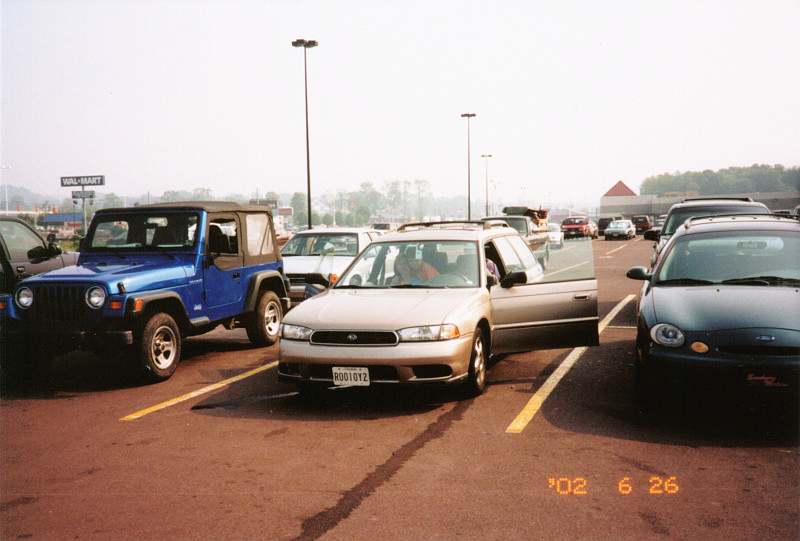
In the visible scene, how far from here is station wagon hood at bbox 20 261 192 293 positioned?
7.26m

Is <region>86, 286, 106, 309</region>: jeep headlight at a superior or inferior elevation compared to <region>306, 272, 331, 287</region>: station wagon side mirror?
inferior

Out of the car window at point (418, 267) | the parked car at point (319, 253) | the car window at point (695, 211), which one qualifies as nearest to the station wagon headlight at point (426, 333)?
the car window at point (418, 267)

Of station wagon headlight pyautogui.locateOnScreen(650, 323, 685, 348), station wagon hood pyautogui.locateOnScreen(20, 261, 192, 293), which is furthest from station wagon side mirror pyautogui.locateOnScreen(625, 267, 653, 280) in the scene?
station wagon hood pyautogui.locateOnScreen(20, 261, 192, 293)

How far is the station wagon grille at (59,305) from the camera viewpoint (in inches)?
283

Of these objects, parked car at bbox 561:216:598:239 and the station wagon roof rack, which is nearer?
the station wagon roof rack

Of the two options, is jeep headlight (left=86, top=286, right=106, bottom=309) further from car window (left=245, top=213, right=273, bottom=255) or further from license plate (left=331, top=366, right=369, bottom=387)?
license plate (left=331, top=366, right=369, bottom=387)

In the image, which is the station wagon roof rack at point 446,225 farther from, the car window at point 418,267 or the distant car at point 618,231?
the distant car at point 618,231

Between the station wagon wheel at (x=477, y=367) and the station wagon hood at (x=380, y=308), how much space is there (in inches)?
14.7

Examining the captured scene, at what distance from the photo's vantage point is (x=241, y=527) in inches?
147

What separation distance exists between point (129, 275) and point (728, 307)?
5.92 metres

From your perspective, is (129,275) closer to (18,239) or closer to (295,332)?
(295,332)

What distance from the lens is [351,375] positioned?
19.4 feet

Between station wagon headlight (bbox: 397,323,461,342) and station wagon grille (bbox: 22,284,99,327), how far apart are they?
3509mm

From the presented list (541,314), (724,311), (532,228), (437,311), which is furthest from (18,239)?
(532,228)
